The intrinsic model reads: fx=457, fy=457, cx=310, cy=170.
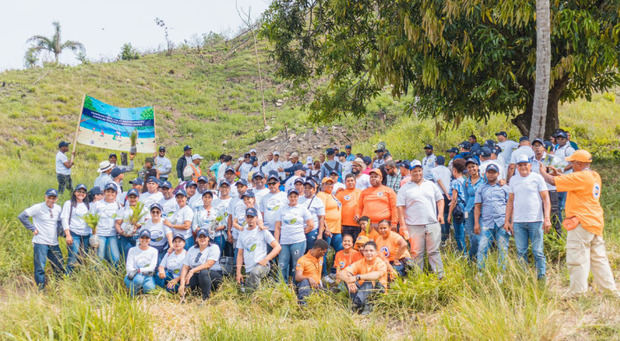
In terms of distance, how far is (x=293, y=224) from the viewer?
7.38 metres

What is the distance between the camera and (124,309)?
566 cm

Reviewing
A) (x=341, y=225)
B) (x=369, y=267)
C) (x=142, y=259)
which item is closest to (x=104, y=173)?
(x=142, y=259)

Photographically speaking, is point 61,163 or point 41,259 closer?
point 41,259

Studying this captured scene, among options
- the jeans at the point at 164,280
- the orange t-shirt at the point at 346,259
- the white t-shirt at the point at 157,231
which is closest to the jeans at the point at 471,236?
the orange t-shirt at the point at 346,259

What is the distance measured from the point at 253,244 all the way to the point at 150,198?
241 centimetres

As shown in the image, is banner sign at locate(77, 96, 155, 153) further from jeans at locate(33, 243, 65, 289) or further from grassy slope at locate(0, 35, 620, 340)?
jeans at locate(33, 243, 65, 289)

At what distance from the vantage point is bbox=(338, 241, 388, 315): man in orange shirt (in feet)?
20.9

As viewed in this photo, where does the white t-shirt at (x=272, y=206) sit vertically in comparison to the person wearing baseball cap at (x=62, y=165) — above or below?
below

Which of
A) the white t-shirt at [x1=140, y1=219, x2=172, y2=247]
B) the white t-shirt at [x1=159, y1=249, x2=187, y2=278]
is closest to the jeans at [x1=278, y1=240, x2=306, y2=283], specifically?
the white t-shirt at [x1=159, y1=249, x2=187, y2=278]

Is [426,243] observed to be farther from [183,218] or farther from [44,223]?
[44,223]

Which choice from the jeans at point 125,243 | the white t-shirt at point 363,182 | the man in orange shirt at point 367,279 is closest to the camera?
the man in orange shirt at point 367,279

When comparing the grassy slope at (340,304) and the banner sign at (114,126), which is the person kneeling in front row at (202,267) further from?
the banner sign at (114,126)

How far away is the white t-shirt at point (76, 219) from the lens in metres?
8.02

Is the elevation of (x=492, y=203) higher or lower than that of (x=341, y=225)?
higher
